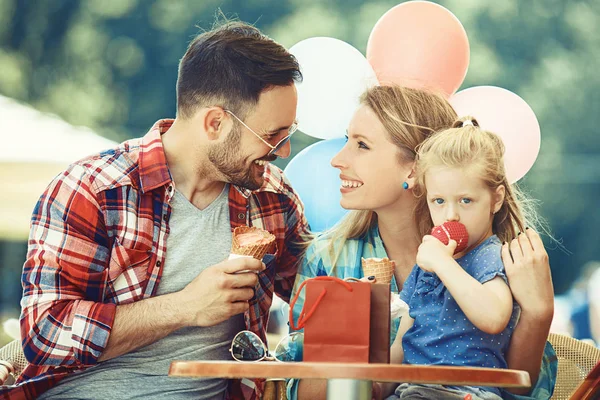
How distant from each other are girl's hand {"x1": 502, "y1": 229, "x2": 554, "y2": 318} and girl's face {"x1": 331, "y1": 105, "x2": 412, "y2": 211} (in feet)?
1.97

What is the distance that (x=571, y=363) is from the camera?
9.55ft

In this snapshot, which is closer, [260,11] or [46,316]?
[46,316]

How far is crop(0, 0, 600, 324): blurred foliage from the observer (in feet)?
33.3

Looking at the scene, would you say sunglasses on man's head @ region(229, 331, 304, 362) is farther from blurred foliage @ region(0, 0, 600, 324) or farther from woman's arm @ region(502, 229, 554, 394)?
blurred foliage @ region(0, 0, 600, 324)

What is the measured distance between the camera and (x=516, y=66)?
1026 cm

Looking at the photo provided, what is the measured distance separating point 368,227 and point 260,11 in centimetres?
804

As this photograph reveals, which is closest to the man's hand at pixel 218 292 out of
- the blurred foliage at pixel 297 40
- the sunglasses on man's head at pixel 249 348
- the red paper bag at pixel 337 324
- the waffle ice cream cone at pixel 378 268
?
the sunglasses on man's head at pixel 249 348

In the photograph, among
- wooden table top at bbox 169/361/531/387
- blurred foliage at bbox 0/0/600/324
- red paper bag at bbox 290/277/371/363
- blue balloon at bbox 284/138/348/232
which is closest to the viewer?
wooden table top at bbox 169/361/531/387

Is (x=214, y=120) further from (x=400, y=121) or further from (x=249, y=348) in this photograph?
(x=249, y=348)

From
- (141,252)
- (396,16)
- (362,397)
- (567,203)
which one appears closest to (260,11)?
(567,203)

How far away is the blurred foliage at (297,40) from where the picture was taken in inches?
400

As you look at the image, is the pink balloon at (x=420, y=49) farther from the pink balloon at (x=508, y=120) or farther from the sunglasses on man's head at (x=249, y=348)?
the sunglasses on man's head at (x=249, y=348)

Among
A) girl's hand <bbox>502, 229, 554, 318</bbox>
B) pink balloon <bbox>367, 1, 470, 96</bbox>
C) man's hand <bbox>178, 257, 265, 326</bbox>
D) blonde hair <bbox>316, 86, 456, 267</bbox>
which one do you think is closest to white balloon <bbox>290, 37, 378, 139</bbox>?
pink balloon <bbox>367, 1, 470, 96</bbox>

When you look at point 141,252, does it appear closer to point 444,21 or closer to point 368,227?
point 368,227
